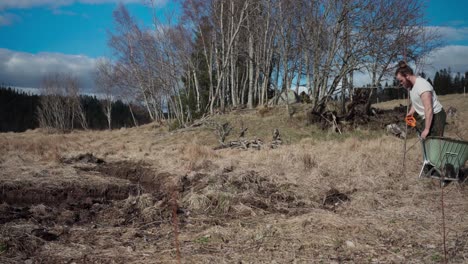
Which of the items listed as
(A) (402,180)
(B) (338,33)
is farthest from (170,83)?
(A) (402,180)

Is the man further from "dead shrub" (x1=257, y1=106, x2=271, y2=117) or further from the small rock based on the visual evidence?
"dead shrub" (x1=257, y1=106, x2=271, y2=117)

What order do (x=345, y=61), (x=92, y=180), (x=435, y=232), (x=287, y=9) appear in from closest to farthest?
1. (x=435, y=232)
2. (x=92, y=180)
3. (x=345, y=61)
4. (x=287, y=9)

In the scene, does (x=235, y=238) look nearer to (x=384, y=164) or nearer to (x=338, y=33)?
(x=384, y=164)

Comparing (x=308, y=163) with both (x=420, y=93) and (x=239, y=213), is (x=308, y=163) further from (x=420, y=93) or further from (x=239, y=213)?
(x=239, y=213)

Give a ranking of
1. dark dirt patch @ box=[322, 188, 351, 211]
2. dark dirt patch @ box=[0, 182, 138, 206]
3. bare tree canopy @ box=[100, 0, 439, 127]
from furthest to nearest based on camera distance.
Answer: bare tree canopy @ box=[100, 0, 439, 127]
dark dirt patch @ box=[0, 182, 138, 206]
dark dirt patch @ box=[322, 188, 351, 211]

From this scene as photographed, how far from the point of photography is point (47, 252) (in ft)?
10.7

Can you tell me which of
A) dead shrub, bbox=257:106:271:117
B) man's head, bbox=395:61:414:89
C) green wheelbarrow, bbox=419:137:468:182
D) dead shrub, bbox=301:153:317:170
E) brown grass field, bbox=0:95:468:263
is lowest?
brown grass field, bbox=0:95:468:263

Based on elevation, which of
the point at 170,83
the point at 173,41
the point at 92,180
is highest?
the point at 173,41

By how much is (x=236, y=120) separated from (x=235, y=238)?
43.8 feet

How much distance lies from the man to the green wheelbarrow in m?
0.18

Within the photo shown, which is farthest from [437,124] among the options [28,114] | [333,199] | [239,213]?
[28,114]

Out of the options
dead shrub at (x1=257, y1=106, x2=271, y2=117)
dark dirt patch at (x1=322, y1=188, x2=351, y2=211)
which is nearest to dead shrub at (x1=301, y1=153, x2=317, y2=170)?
dark dirt patch at (x1=322, y1=188, x2=351, y2=211)

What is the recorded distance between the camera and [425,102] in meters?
5.01

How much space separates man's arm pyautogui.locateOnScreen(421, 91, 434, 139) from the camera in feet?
16.4
